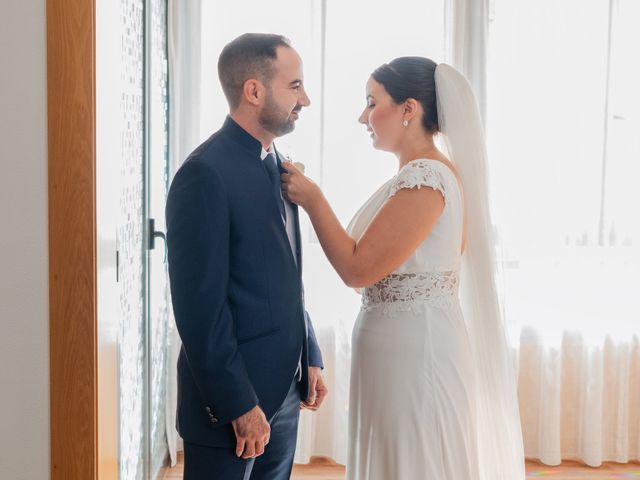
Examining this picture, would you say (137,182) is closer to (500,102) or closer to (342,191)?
(342,191)

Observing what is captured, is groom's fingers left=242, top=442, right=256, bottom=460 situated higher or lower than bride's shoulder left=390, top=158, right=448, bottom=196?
lower

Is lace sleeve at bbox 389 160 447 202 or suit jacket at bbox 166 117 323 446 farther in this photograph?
lace sleeve at bbox 389 160 447 202

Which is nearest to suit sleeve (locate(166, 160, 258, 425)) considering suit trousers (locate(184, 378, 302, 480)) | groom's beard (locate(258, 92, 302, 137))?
suit trousers (locate(184, 378, 302, 480))

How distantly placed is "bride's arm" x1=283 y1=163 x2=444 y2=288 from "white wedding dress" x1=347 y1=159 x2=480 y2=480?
43 millimetres

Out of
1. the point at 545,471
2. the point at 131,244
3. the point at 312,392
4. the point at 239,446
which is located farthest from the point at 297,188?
the point at 545,471

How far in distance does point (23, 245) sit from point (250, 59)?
686mm

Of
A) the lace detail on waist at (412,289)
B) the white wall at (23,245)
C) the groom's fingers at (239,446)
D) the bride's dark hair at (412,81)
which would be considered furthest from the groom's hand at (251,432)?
the bride's dark hair at (412,81)

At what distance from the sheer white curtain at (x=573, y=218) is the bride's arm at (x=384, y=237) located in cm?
173

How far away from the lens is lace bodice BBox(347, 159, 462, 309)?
7.01 feet

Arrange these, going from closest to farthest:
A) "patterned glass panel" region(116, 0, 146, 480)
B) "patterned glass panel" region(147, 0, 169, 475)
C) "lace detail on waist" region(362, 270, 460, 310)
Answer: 1. "lace detail on waist" region(362, 270, 460, 310)
2. "patterned glass panel" region(116, 0, 146, 480)
3. "patterned glass panel" region(147, 0, 169, 475)

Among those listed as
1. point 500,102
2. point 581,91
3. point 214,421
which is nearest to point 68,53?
point 214,421

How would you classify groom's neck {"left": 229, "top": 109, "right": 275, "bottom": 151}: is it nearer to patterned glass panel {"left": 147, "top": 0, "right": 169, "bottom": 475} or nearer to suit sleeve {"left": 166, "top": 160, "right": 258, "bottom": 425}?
suit sleeve {"left": 166, "top": 160, "right": 258, "bottom": 425}

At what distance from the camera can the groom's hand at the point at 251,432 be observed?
176 cm

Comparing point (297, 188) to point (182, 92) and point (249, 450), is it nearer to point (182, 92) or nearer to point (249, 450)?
point (249, 450)
